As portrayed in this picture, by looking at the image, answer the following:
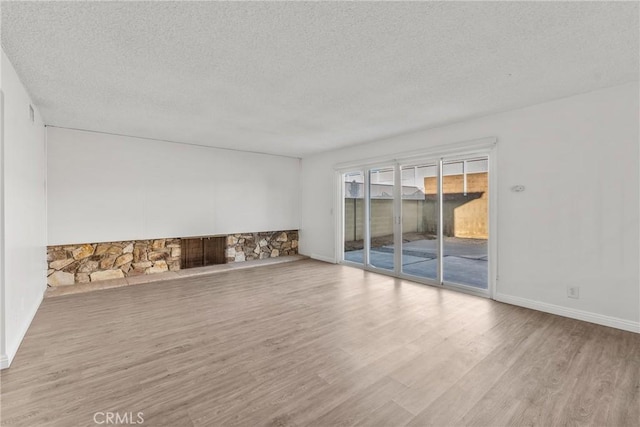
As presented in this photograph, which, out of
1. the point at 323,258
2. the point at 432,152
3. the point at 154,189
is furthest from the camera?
the point at 323,258

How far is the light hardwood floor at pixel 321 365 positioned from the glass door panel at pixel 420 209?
1281 mm

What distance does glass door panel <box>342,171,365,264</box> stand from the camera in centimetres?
610

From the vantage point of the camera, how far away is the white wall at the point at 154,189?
448cm

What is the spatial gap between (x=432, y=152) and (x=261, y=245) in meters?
4.19

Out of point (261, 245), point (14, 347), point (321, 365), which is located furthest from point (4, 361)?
point (261, 245)

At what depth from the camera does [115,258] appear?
4.95m

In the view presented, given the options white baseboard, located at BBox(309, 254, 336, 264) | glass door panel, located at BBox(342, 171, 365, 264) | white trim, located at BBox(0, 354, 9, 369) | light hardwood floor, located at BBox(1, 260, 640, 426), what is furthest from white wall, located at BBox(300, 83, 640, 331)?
white trim, located at BBox(0, 354, 9, 369)

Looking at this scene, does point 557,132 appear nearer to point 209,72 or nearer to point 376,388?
point 376,388

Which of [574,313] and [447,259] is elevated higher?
[447,259]

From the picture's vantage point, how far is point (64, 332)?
2877 mm

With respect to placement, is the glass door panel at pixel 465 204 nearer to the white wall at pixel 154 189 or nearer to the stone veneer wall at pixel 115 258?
the white wall at pixel 154 189

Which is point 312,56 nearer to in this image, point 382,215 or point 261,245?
point 382,215

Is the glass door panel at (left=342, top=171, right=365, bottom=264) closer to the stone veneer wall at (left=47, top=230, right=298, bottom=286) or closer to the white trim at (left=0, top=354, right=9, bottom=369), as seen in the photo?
the stone veneer wall at (left=47, top=230, right=298, bottom=286)

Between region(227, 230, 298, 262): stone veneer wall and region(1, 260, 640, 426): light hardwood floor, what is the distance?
8.37 feet
